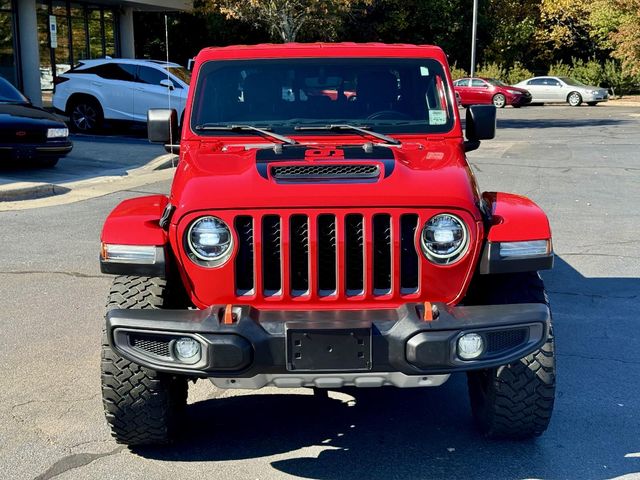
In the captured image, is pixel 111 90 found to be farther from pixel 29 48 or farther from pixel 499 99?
pixel 499 99

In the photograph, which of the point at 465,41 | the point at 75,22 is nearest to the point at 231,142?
the point at 75,22

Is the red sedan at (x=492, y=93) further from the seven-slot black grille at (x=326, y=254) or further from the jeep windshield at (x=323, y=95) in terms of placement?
the seven-slot black grille at (x=326, y=254)

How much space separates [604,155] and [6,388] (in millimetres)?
14631

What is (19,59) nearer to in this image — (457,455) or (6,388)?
(6,388)

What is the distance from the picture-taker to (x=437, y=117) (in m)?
5.09

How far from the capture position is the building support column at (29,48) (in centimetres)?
2386

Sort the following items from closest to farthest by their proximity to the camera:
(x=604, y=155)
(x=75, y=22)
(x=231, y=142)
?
(x=231, y=142) < (x=604, y=155) < (x=75, y=22)

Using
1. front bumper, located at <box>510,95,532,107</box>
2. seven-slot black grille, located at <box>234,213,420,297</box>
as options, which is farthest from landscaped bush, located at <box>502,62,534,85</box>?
seven-slot black grille, located at <box>234,213,420,297</box>

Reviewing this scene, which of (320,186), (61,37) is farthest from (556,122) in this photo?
(320,186)

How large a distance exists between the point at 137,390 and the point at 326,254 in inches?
41.8

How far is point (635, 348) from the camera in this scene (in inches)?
224

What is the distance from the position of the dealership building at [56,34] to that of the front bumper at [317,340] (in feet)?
72.7

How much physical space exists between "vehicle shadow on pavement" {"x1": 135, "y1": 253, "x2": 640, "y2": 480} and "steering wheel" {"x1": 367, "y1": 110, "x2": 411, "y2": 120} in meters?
1.59

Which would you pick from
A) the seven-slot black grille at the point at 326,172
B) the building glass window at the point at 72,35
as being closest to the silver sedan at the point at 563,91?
the building glass window at the point at 72,35
